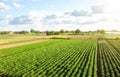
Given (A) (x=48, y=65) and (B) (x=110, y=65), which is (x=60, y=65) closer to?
(A) (x=48, y=65)

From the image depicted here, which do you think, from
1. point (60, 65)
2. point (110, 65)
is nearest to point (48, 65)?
point (60, 65)

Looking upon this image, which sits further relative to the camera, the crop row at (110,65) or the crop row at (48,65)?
the crop row at (110,65)

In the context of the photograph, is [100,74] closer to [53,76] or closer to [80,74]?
[80,74]

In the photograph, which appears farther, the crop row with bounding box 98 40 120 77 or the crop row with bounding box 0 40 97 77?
the crop row with bounding box 98 40 120 77

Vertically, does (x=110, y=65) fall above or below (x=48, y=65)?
below

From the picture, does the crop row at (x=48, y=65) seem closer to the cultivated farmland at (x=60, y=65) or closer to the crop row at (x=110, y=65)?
the cultivated farmland at (x=60, y=65)

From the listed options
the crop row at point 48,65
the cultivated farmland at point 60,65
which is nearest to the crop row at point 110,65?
the cultivated farmland at point 60,65

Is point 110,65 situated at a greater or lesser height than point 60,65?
lesser

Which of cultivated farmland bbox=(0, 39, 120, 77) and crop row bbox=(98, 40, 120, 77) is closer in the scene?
cultivated farmland bbox=(0, 39, 120, 77)

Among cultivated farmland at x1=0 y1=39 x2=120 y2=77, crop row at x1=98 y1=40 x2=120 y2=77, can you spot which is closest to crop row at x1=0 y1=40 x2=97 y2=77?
cultivated farmland at x1=0 y1=39 x2=120 y2=77

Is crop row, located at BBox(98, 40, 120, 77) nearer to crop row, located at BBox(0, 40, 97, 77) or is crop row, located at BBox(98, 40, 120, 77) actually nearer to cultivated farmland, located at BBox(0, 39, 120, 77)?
cultivated farmland, located at BBox(0, 39, 120, 77)

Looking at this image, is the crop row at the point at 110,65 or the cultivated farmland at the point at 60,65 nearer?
the cultivated farmland at the point at 60,65

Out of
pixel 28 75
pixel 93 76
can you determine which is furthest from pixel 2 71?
pixel 93 76

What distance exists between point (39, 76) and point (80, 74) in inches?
163
